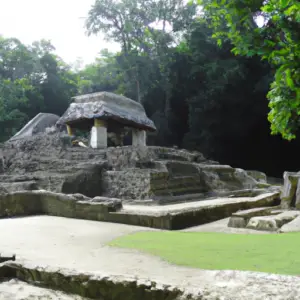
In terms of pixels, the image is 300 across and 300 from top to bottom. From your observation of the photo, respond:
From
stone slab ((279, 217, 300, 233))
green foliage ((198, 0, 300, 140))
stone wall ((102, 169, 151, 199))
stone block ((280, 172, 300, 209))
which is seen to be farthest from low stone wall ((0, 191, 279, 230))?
green foliage ((198, 0, 300, 140))

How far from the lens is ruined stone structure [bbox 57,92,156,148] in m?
12.5

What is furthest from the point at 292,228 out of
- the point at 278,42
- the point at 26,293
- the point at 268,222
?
the point at 26,293

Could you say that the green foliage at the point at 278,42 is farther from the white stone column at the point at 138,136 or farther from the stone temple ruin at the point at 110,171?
the white stone column at the point at 138,136

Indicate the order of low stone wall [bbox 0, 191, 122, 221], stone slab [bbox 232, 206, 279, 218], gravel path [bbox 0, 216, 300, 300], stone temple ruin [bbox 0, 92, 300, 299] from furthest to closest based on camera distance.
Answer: low stone wall [bbox 0, 191, 122, 221]
stone temple ruin [bbox 0, 92, 300, 299]
stone slab [bbox 232, 206, 279, 218]
gravel path [bbox 0, 216, 300, 300]

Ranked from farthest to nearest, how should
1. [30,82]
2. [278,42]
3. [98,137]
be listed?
[30,82]
[98,137]
[278,42]

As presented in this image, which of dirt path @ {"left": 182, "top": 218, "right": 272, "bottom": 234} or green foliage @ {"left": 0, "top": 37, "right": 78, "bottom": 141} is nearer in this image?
dirt path @ {"left": 182, "top": 218, "right": 272, "bottom": 234}

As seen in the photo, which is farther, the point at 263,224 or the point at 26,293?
the point at 263,224

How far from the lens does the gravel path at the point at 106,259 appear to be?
2.01m

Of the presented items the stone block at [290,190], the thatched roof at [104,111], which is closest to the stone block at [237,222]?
the stone block at [290,190]

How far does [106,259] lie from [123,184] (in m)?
5.90

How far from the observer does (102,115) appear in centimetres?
1230

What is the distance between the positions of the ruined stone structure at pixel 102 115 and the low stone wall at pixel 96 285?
31.6 feet

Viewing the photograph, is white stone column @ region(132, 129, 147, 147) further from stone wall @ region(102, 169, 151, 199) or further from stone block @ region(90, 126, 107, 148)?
stone wall @ region(102, 169, 151, 199)

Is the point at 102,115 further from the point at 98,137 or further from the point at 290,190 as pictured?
the point at 290,190
